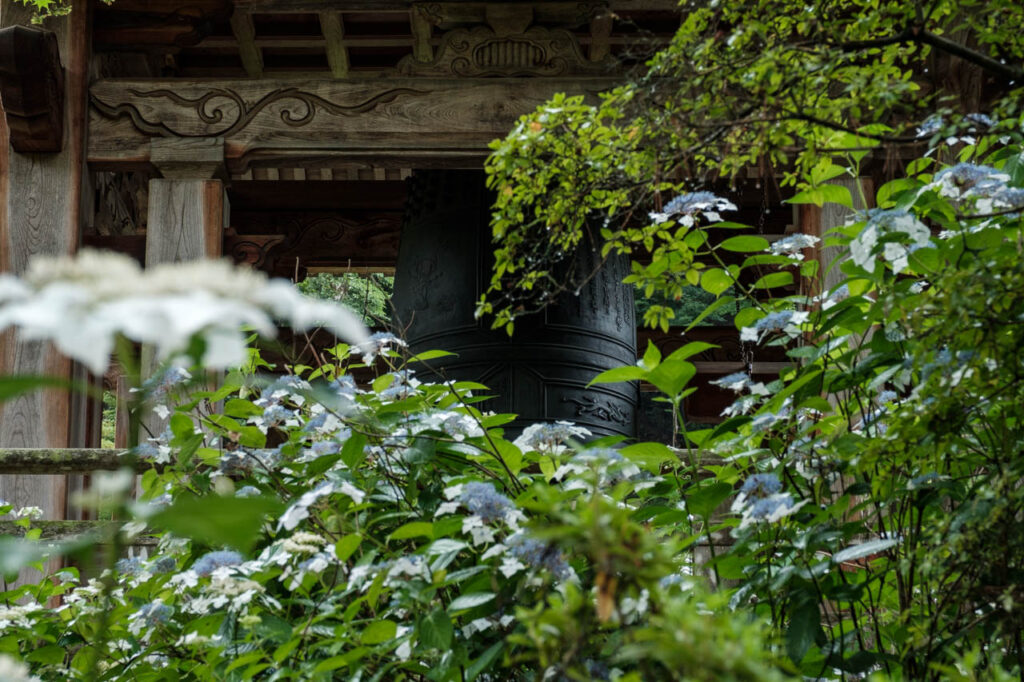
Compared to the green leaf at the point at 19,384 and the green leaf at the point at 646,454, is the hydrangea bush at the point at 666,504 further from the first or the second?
the green leaf at the point at 19,384

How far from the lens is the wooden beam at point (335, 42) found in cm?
507

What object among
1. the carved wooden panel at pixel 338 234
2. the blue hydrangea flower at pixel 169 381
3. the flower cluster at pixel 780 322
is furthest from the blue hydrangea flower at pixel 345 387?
the carved wooden panel at pixel 338 234

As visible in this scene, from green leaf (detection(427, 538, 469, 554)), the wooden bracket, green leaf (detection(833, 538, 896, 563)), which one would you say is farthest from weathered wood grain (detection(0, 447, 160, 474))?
green leaf (detection(833, 538, 896, 563))

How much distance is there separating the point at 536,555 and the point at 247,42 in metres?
4.50

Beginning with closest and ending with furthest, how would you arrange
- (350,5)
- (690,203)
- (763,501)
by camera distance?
(763,501)
(690,203)
(350,5)

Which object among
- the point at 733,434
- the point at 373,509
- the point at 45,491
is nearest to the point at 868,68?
the point at 733,434

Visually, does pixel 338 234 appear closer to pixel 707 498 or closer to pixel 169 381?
pixel 169 381

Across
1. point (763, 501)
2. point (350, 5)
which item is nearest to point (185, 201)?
point (350, 5)

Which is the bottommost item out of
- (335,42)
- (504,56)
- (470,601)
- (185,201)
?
(470,601)

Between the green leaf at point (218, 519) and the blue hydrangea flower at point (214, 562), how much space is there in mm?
1006

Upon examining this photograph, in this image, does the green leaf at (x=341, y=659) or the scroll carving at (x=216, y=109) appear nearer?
the green leaf at (x=341, y=659)

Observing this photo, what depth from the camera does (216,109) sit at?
452 cm

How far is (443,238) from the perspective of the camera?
15.1ft

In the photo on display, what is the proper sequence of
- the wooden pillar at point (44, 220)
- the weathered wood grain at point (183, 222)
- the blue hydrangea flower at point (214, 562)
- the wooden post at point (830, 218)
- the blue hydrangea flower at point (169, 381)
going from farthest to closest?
the weathered wood grain at point (183, 222) → the wooden post at point (830, 218) → the wooden pillar at point (44, 220) → the blue hydrangea flower at point (169, 381) → the blue hydrangea flower at point (214, 562)
